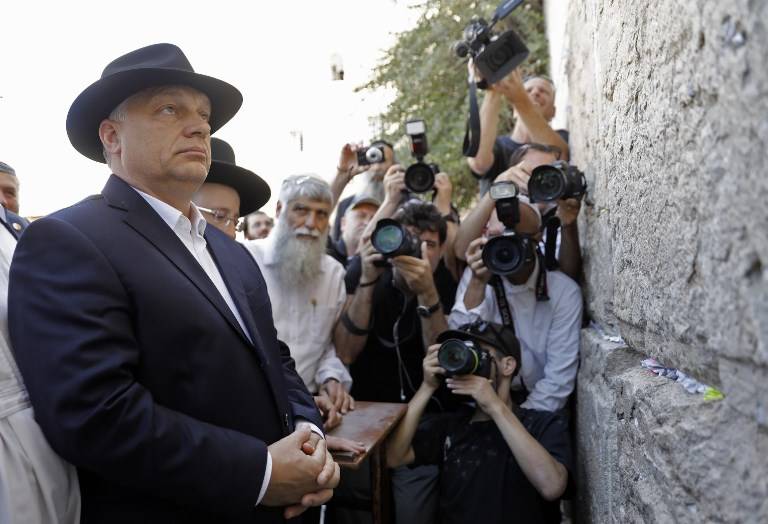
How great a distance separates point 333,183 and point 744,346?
9.33 ft

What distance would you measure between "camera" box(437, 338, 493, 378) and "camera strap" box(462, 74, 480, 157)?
4.47 ft

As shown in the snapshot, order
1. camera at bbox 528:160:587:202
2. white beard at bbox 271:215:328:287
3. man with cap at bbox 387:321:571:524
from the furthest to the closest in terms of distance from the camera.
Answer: white beard at bbox 271:215:328:287
camera at bbox 528:160:587:202
man with cap at bbox 387:321:571:524

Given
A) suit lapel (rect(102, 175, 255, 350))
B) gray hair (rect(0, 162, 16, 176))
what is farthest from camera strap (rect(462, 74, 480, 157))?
gray hair (rect(0, 162, 16, 176))

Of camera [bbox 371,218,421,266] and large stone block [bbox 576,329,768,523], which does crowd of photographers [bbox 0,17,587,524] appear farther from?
large stone block [bbox 576,329,768,523]

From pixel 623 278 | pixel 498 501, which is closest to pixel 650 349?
pixel 623 278

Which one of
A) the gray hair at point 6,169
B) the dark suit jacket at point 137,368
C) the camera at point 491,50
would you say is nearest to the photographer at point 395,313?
the camera at point 491,50

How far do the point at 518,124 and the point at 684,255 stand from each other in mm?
2486

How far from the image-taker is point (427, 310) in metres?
2.51

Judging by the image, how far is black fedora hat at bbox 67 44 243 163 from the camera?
1.46 metres

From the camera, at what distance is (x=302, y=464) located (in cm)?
137

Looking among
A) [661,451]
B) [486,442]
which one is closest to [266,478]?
[661,451]

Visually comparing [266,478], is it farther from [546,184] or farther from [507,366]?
[546,184]

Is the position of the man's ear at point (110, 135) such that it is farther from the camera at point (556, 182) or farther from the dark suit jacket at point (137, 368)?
the camera at point (556, 182)

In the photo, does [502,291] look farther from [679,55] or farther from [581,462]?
[679,55]
